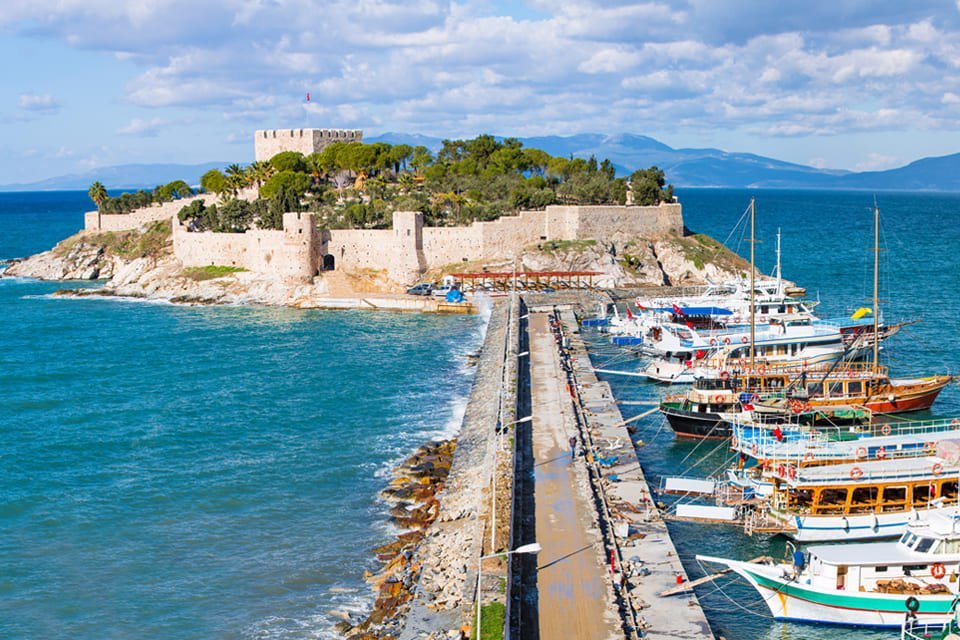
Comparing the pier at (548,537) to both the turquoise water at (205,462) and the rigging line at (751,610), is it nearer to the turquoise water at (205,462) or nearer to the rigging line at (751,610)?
the rigging line at (751,610)

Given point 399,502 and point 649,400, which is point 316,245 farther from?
point 399,502

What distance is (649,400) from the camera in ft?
140

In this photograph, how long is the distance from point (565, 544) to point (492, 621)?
524 centimetres

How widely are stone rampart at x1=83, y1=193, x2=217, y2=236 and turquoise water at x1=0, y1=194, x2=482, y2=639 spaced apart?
2738 cm

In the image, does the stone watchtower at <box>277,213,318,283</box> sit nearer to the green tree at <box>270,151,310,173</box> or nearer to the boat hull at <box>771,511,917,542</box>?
the green tree at <box>270,151,310,173</box>

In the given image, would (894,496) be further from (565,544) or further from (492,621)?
(492,621)

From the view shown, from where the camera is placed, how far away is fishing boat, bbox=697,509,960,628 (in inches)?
857

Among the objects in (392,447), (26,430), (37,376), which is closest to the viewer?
(392,447)

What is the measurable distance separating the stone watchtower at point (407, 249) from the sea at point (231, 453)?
20.7ft

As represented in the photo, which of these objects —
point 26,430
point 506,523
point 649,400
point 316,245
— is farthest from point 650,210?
point 506,523

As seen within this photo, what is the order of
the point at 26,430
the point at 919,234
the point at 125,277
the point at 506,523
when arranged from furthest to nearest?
1. the point at 919,234
2. the point at 125,277
3. the point at 26,430
4. the point at 506,523

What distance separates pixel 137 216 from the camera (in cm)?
9112

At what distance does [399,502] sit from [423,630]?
1012cm

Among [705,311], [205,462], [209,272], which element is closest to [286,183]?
[209,272]
